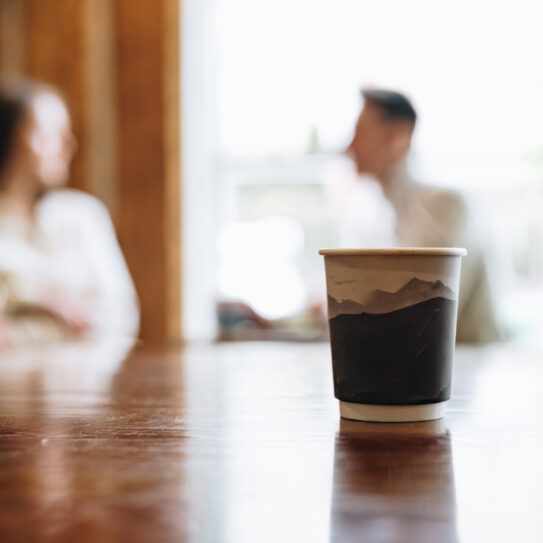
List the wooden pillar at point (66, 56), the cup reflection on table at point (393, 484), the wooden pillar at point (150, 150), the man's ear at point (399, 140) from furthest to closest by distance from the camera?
the wooden pillar at point (150, 150) < the wooden pillar at point (66, 56) < the man's ear at point (399, 140) < the cup reflection on table at point (393, 484)

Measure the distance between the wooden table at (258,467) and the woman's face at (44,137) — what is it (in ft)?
6.12

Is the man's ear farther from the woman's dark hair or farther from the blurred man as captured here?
the woman's dark hair

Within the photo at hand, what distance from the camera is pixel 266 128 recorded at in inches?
136

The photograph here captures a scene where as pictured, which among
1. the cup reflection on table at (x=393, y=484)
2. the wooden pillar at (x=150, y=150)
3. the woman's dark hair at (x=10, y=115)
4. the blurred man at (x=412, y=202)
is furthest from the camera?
the wooden pillar at (x=150, y=150)

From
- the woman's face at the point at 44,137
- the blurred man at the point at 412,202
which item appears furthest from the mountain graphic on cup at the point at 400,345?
the woman's face at the point at 44,137

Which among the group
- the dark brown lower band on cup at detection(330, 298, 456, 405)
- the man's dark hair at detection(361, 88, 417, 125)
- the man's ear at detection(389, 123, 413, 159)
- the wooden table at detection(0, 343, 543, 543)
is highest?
the man's dark hair at detection(361, 88, 417, 125)

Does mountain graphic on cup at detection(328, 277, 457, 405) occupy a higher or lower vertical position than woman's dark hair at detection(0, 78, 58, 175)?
lower

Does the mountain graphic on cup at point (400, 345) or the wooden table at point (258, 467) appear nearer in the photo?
the wooden table at point (258, 467)

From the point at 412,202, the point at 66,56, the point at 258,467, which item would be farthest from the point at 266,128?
the point at 258,467

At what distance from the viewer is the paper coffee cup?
22.2 inches

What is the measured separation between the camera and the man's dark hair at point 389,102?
2809 millimetres

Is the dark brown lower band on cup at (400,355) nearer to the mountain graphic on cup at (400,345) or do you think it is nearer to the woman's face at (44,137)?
the mountain graphic on cup at (400,345)

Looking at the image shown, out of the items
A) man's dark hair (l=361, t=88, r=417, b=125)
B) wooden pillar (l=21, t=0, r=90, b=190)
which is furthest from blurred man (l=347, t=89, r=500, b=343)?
wooden pillar (l=21, t=0, r=90, b=190)

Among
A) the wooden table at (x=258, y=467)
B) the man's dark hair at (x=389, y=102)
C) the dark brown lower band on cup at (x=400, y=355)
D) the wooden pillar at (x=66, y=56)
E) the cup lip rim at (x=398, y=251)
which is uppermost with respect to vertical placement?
the wooden pillar at (x=66, y=56)
